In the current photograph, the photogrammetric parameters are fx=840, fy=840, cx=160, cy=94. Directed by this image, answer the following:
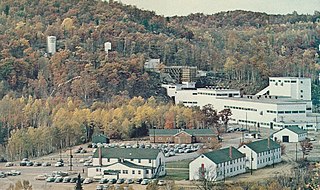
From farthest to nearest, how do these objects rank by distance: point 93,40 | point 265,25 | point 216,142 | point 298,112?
point 265,25, point 93,40, point 298,112, point 216,142

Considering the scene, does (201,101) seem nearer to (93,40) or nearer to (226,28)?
(93,40)

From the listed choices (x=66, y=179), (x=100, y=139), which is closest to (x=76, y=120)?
(x=100, y=139)

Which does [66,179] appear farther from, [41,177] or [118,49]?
[118,49]

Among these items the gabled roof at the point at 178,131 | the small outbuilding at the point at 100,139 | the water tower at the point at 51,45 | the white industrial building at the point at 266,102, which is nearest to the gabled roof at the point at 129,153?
the small outbuilding at the point at 100,139

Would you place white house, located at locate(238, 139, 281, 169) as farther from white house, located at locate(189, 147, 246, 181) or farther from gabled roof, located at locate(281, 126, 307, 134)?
gabled roof, located at locate(281, 126, 307, 134)

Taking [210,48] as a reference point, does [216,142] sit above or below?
below

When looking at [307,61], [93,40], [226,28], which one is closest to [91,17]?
[93,40]

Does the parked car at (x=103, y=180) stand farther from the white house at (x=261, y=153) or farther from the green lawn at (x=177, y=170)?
the white house at (x=261, y=153)
